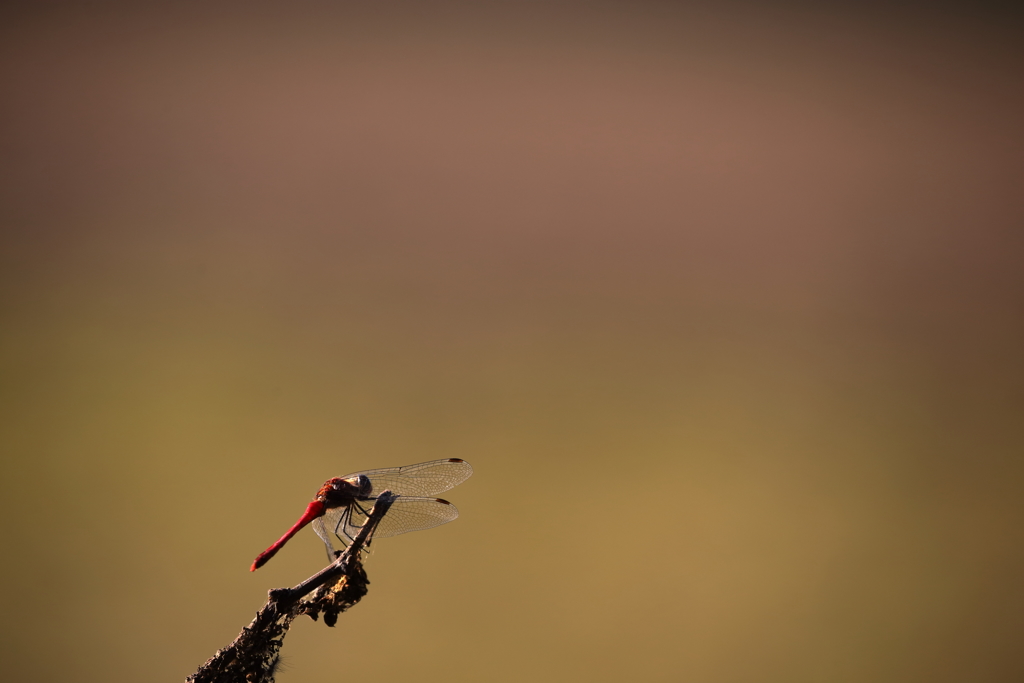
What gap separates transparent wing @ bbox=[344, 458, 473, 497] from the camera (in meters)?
1.40

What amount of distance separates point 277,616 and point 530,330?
1.93 meters

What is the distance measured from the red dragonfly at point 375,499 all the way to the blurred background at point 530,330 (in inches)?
39.7

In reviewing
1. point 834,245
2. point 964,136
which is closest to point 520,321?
point 834,245

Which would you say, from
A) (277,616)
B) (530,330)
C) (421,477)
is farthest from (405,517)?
(530,330)

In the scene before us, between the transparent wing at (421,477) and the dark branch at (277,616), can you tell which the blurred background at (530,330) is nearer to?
the transparent wing at (421,477)

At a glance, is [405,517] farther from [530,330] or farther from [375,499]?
[530,330]

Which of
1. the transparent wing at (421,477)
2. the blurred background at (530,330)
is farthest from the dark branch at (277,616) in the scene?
the blurred background at (530,330)

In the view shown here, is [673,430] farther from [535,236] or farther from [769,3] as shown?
[769,3]

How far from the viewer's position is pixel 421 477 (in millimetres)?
1423

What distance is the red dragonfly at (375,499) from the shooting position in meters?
1.12

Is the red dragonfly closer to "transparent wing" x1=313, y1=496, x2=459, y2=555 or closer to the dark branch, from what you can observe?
"transparent wing" x1=313, y1=496, x2=459, y2=555

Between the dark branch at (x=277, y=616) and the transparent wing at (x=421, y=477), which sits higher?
the transparent wing at (x=421, y=477)

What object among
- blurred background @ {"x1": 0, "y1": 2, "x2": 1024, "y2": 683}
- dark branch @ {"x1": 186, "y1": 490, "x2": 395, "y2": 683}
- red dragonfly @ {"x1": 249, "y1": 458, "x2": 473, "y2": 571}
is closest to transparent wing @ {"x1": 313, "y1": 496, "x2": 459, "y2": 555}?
red dragonfly @ {"x1": 249, "y1": 458, "x2": 473, "y2": 571}

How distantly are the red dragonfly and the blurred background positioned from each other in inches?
39.7
